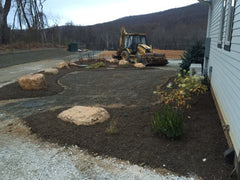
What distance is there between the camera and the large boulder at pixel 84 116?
385cm

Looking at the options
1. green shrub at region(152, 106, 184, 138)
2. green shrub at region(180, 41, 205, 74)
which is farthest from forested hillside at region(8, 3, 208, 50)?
green shrub at region(152, 106, 184, 138)

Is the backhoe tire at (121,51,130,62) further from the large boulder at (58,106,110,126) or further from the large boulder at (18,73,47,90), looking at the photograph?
the large boulder at (58,106,110,126)

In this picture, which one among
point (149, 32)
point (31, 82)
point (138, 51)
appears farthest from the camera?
point (149, 32)

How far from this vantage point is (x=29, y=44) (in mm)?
21625

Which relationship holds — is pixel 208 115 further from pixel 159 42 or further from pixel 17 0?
pixel 17 0

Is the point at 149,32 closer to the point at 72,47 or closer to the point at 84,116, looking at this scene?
the point at 72,47

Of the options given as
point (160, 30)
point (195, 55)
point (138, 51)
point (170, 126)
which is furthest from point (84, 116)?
point (160, 30)

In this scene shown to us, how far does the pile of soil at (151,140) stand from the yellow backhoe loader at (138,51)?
8.96m

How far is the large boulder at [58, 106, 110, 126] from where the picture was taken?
3852 mm

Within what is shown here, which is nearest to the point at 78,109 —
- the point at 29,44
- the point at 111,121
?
the point at 111,121

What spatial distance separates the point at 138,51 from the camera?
14.2 meters

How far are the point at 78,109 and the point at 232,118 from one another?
2825 millimetres

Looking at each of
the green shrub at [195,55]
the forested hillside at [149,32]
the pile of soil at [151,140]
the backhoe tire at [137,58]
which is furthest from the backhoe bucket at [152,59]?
the pile of soil at [151,140]

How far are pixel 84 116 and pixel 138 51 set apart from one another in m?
11.0
